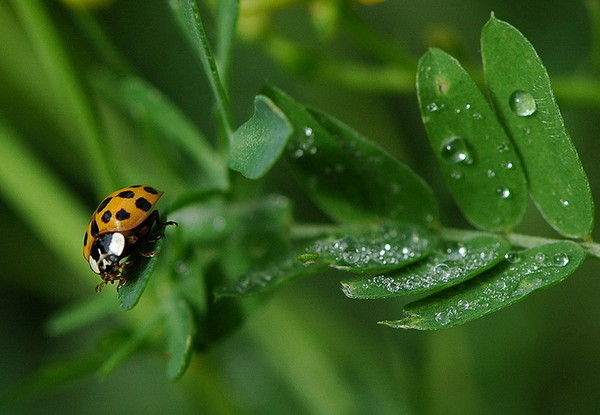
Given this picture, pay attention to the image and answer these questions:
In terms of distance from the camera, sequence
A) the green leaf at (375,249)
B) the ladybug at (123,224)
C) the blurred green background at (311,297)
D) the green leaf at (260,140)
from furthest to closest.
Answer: the blurred green background at (311,297) < the ladybug at (123,224) < the green leaf at (375,249) < the green leaf at (260,140)

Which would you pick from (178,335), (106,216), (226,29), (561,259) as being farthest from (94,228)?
(561,259)

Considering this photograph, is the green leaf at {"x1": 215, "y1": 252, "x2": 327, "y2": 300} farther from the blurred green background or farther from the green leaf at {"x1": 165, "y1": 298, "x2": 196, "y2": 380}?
the blurred green background

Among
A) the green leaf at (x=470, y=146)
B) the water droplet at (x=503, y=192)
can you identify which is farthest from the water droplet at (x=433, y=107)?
the water droplet at (x=503, y=192)

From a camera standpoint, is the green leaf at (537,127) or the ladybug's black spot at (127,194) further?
the ladybug's black spot at (127,194)

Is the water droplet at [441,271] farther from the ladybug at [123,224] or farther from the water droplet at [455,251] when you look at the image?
the ladybug at [123,224]

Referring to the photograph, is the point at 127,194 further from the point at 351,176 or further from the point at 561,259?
the point at 561,259

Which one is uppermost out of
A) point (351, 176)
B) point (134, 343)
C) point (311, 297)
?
point (351, 176)

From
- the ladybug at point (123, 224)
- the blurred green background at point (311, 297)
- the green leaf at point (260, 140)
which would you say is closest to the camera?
the green leaf at point (260, 140)

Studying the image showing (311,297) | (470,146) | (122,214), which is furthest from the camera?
(311,297)
